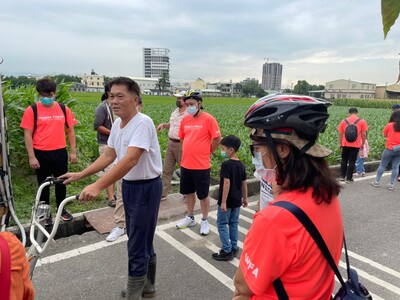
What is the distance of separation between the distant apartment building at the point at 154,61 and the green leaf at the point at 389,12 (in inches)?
5338

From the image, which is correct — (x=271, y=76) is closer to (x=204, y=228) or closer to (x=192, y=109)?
(x=192, y=109)

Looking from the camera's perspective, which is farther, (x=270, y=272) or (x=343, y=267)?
(x=343, y=267)

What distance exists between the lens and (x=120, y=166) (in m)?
2.44

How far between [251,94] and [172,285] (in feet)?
304

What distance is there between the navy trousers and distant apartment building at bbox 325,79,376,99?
237 ft

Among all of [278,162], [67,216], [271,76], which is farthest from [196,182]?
[271,76]

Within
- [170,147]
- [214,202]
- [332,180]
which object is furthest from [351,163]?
[332,180]

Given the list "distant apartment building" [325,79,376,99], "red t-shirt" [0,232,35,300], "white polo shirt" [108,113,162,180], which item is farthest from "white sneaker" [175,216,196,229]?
"distant apartment building" [325,79,376,99]

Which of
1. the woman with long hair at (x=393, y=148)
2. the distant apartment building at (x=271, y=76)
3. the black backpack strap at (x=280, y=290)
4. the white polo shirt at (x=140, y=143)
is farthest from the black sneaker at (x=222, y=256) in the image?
the distant apartment building at (x=271, y=76)

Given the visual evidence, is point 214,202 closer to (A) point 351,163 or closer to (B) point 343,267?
(B) point 343,267

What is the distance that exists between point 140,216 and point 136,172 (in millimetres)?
394

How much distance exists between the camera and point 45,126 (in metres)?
4.23

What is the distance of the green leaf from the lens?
0.59 meters

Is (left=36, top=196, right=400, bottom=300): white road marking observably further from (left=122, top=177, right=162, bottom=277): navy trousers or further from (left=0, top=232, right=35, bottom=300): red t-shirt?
(left=0, top=232, right=35, bottom=300): red t-shirt
